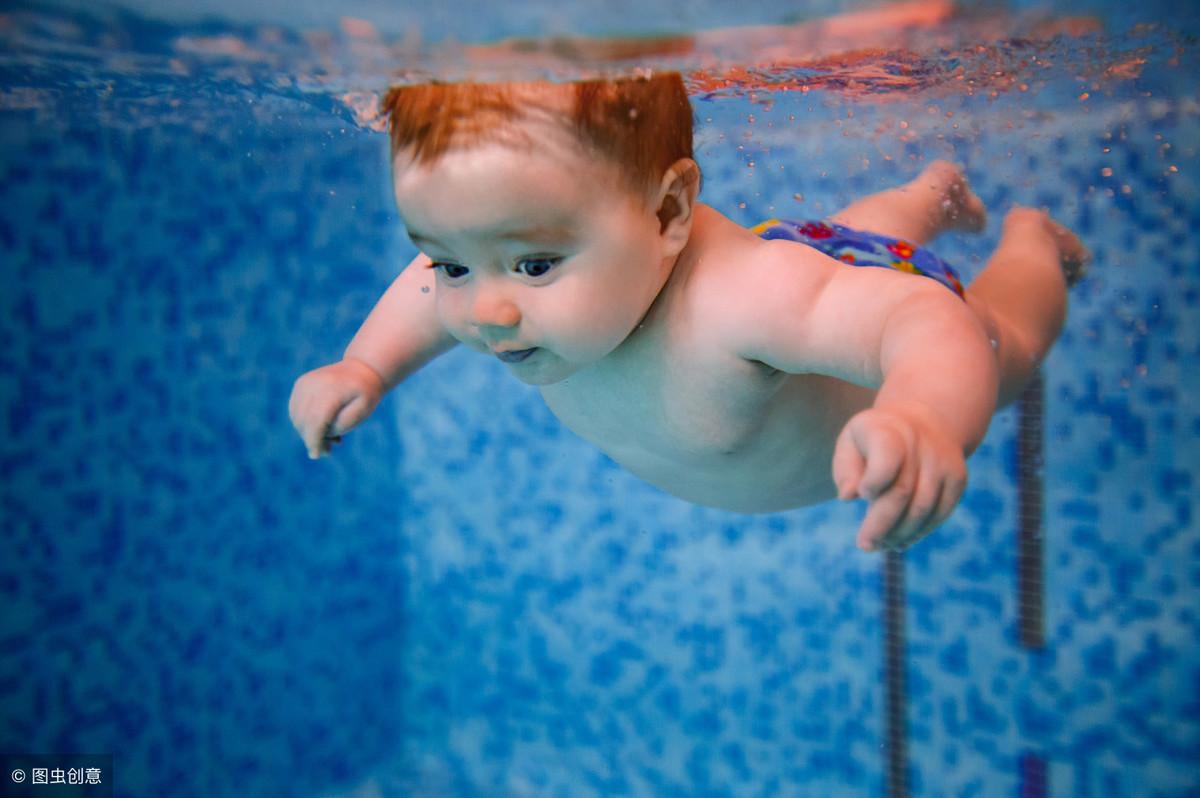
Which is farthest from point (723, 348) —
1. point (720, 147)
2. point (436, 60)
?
point (720, 147)

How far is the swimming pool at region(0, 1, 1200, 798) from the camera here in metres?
Answer: 2.69

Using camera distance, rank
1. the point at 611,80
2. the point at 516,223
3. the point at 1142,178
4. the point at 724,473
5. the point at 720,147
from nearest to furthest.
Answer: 1. the point at 516,223
2. the point at 611,80
3. the point at 724,473
4. the point at 1142,178
5. the point at 720,147

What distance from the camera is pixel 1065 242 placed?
259cm

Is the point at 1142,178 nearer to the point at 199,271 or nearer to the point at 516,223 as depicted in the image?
the point at 516,223

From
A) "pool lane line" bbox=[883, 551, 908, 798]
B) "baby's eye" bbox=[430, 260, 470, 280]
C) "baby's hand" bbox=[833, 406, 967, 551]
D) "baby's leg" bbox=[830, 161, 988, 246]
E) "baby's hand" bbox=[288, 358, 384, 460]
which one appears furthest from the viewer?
"pool lane line" bbox=[883, 551, 908, 798]

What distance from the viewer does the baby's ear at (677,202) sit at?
1.58 metres

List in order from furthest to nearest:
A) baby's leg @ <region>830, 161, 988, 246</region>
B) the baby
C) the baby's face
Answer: baby's leg @ <region>830, 161, 988, 246</region> < the baby's face < the baby

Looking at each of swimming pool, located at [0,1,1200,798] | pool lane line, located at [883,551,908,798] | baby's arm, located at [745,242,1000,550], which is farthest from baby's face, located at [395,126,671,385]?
pool lane line, located at [883,551,908,798]

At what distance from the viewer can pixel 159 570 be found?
334 cm

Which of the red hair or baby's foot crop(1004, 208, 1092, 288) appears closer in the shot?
the red hair

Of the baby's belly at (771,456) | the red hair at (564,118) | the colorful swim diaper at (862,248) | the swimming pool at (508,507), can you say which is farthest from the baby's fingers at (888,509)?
the swimming pool at (508,507)

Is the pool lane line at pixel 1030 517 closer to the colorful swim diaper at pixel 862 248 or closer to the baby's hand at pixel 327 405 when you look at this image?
the colorful swim diaper at pixel 862 248

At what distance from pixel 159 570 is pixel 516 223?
250 centimetres

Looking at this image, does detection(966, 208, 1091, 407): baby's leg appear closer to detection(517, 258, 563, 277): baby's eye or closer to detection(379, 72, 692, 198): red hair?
detection(379, 72, 692, 198): red hair
